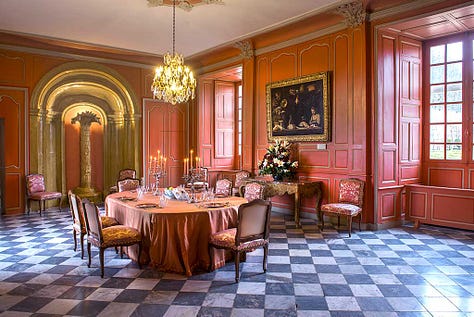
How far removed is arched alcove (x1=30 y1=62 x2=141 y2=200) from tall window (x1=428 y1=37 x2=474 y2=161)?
708 centimetres

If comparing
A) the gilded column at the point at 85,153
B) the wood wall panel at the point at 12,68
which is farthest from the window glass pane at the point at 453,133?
the wood wall panel at the point at 12,68

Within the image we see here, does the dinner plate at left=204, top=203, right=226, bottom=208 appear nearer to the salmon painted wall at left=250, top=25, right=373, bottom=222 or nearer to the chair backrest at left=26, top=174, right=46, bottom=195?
the salmon painted wall at left=250, top=25, right=373, bottom=222

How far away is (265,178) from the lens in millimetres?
7793

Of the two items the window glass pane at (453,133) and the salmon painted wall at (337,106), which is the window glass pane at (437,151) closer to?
the window glass pane at (453,133)

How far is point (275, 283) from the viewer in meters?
4.00

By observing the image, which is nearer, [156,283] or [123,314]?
[123,314]

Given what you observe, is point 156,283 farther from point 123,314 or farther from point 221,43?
point 221,43

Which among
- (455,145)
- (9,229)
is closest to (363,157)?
(455,145)

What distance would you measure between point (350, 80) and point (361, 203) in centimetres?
→ 222

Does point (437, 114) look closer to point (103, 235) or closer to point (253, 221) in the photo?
point (253, 221)

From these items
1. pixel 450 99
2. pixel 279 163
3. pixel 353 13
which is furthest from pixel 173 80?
pixel 450 99

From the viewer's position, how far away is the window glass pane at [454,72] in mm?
6754

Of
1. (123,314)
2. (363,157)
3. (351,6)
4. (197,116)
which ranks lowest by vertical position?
(123,314)

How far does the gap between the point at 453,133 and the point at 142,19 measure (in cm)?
609
